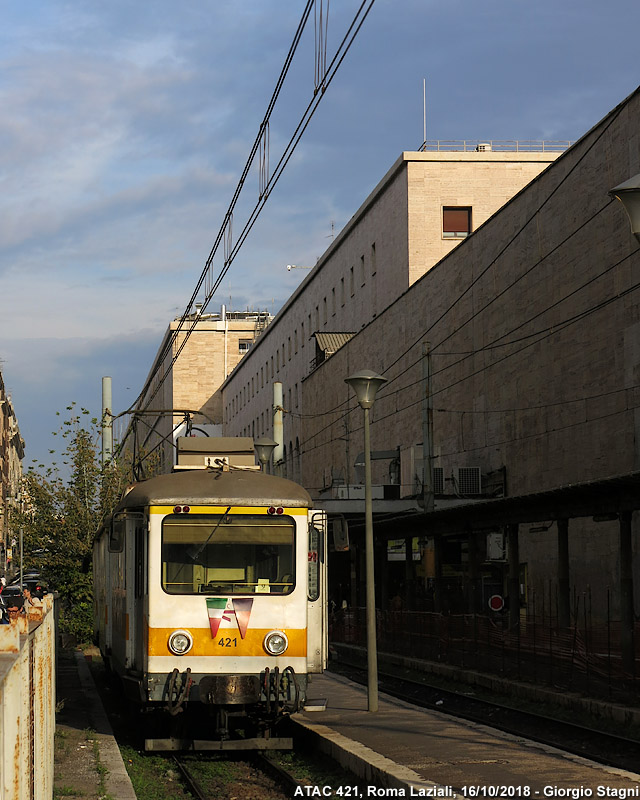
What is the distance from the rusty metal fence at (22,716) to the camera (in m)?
4.68

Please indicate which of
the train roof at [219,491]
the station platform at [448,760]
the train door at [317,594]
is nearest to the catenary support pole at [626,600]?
the station platform at [448,760]

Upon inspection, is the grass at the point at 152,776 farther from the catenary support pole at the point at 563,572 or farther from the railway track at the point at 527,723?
the catenary support pole at the point at 563,572

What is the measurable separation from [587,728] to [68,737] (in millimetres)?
6728

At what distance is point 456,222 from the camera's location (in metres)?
53.9

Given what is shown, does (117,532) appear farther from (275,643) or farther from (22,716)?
(22,716)

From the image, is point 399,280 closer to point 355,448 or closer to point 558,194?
point 355,448

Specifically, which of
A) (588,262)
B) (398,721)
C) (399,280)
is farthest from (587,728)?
(399,280)

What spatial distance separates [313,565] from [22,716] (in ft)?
28.5

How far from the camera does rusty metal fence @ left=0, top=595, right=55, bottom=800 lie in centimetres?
468

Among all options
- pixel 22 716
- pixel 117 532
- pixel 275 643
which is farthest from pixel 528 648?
pixel 22 716

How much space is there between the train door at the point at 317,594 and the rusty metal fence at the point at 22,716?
18.9 ft

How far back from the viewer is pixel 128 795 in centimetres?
1095

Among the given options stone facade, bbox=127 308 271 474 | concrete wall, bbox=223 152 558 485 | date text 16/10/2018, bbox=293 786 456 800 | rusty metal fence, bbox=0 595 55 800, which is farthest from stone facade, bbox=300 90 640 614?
stone facade, bbox=127 308 271 474

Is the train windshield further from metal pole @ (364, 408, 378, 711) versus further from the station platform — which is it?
→ metal pole @ (364, 408, 378, 711)
